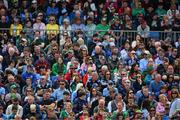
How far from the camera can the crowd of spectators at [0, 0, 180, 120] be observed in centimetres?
3234

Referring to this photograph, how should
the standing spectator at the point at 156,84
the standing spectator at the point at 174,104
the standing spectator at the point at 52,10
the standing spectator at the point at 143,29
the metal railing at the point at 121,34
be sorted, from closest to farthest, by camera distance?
the standing spectator at the point at 174,104 < the standing spectator at the point at 156,84 < the metal railing at the point at 121,34 < the standing spectator at the point at 143,29 < the standing spectator at the point at 52,10

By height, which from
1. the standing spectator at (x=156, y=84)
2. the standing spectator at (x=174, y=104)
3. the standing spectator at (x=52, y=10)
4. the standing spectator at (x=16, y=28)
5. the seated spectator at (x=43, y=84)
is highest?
the standing spectator at (x=52, y=10)

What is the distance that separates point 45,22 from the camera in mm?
38625

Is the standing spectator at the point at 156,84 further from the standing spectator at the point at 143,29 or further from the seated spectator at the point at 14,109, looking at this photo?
the seated spectator at the point at 14,109

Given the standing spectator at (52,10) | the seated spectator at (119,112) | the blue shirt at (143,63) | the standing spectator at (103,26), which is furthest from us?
the standing spectator at (52,10)

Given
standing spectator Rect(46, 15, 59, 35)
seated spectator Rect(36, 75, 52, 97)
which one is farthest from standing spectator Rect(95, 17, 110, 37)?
seated spectator Rect(36, 75, 52, 97)

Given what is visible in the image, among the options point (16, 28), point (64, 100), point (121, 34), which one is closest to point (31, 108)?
point (64, 100)

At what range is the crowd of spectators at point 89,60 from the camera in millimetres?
32344

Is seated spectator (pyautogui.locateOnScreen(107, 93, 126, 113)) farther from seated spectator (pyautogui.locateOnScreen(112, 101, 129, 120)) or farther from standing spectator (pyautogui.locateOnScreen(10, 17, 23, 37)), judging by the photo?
standing spectator (pyautogui.locateOnScreen(10, 17, 23, 37))

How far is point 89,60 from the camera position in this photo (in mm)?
34625

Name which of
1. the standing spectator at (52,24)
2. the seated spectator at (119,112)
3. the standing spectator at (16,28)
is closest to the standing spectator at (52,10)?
the standing spectator at (52,24)

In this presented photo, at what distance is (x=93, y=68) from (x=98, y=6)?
6.13 meters

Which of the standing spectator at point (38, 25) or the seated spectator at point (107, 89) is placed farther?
the standing spectator at point (38, 25)

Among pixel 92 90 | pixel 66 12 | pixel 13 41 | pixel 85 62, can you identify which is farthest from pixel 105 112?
pixel 66 12
